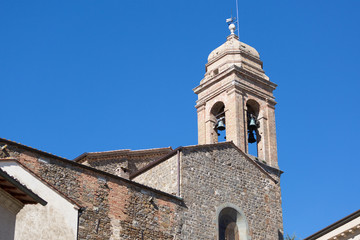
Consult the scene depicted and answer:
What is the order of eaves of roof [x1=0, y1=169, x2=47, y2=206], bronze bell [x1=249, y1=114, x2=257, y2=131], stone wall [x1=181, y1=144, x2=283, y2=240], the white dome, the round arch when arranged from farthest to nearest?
the white dome < bronze bell [x1=249, y1=114, x2=257, y2=131] < the round arch < stone wall [x1=181, y1=144, x2=283, y2=240] < eaves of roof [x1=0, y1=169, x2=47, y2=206]

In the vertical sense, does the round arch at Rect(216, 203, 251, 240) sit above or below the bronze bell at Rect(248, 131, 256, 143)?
below

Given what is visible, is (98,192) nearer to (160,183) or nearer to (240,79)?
(160,183)

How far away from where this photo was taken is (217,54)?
30.9 meters

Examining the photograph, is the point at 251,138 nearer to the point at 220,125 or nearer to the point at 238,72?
the point at 220,125

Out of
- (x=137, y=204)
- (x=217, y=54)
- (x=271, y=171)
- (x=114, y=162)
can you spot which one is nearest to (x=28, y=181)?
(x=137, y=204)

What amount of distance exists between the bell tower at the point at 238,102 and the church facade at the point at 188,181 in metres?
0.05

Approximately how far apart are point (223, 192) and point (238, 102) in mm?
6440

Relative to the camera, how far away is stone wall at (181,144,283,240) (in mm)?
21734

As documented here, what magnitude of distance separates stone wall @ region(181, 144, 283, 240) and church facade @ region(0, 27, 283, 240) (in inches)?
1.4

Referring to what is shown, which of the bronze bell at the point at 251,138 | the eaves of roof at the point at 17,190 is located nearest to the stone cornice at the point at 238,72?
the bronze bell at the point at 251,138

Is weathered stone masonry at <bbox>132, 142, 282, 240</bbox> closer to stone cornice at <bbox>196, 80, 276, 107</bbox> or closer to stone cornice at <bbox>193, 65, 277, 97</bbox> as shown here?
stone cornice at <bbox>196, 80, 276, 107</bbox>

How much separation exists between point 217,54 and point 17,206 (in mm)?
20803

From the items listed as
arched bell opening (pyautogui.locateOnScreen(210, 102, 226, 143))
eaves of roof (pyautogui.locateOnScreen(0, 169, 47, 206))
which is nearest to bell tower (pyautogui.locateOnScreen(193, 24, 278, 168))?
arched bell opening (pyautogui.locateOnScreen(210, 102, 226, 143))

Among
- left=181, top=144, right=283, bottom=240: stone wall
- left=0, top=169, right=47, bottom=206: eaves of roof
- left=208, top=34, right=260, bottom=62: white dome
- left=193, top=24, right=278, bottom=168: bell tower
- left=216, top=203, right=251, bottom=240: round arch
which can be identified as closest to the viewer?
left=0, top=169, right=47, bottom=206: eaves of roof
